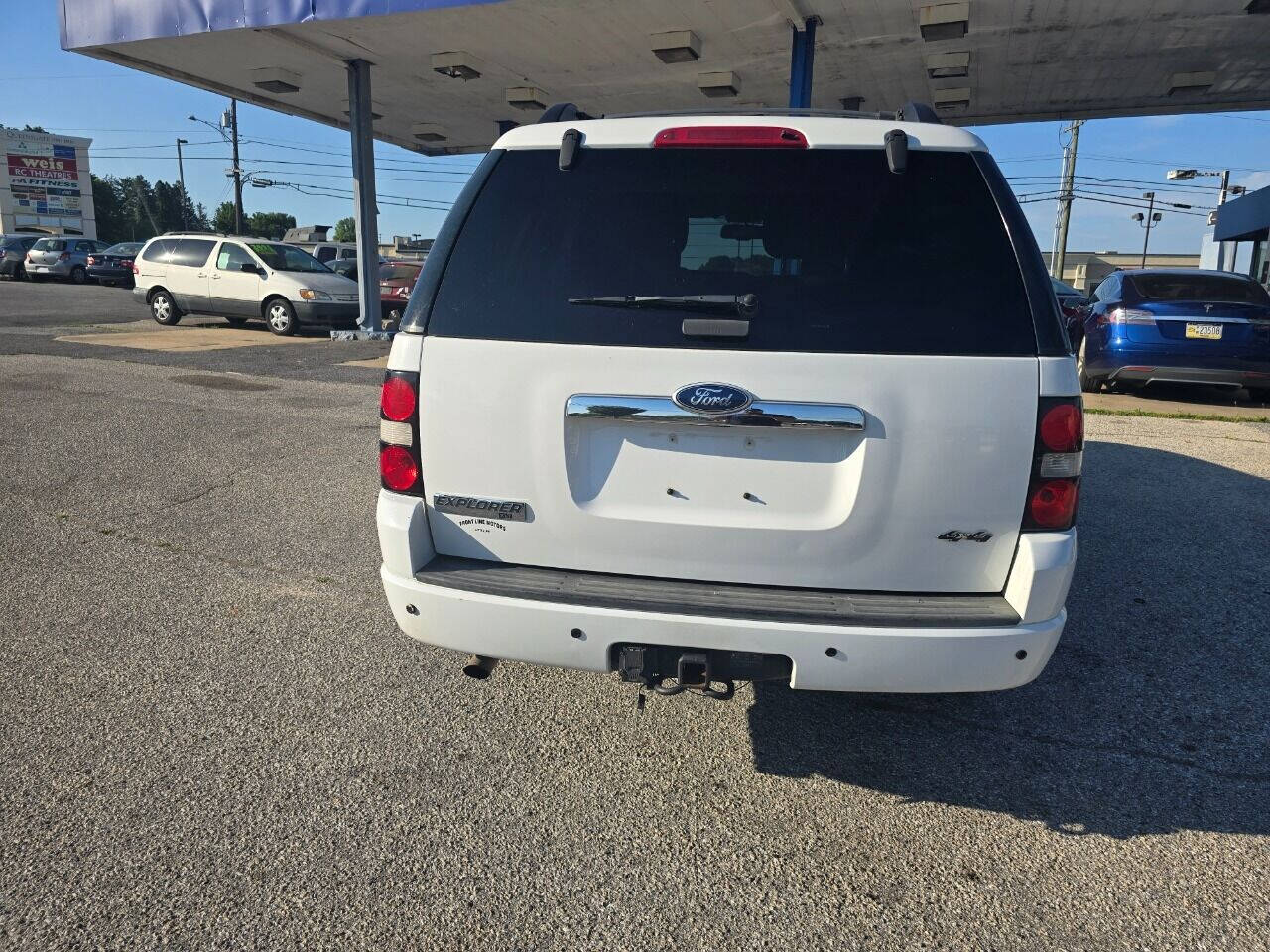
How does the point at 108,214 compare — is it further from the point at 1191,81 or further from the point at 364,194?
the point at 1191,81

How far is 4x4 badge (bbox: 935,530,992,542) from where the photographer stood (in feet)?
8.30

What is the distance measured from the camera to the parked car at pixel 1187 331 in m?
10.3

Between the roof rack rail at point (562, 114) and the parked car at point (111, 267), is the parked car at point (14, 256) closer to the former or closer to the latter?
the parked car at point (111, 267)

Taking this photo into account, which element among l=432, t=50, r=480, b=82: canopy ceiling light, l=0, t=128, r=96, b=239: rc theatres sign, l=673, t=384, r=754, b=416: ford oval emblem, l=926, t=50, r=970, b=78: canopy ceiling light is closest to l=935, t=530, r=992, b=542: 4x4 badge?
l=673, t=384, r=754, b=416: ford oval emblem

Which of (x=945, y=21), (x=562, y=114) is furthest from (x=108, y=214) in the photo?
(x=562, y=114)

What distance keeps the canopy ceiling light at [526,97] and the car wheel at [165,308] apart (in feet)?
26.4

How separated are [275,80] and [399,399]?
1578 cm

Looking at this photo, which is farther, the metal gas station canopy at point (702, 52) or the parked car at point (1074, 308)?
the parked car at point (1074, 308)

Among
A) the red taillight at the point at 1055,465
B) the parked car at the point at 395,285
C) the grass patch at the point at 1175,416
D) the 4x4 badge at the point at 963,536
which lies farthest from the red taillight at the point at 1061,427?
the parked car at the point at 395,285

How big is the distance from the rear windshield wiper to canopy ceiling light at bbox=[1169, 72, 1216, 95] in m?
15.4

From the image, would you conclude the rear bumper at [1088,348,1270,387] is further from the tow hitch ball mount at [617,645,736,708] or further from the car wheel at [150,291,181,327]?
the car wheel at [150,291,181,327]

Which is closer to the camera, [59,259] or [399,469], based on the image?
[399,469]

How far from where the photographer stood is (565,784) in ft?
9.59

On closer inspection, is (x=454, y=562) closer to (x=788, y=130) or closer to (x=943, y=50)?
(x=788, y=130)
